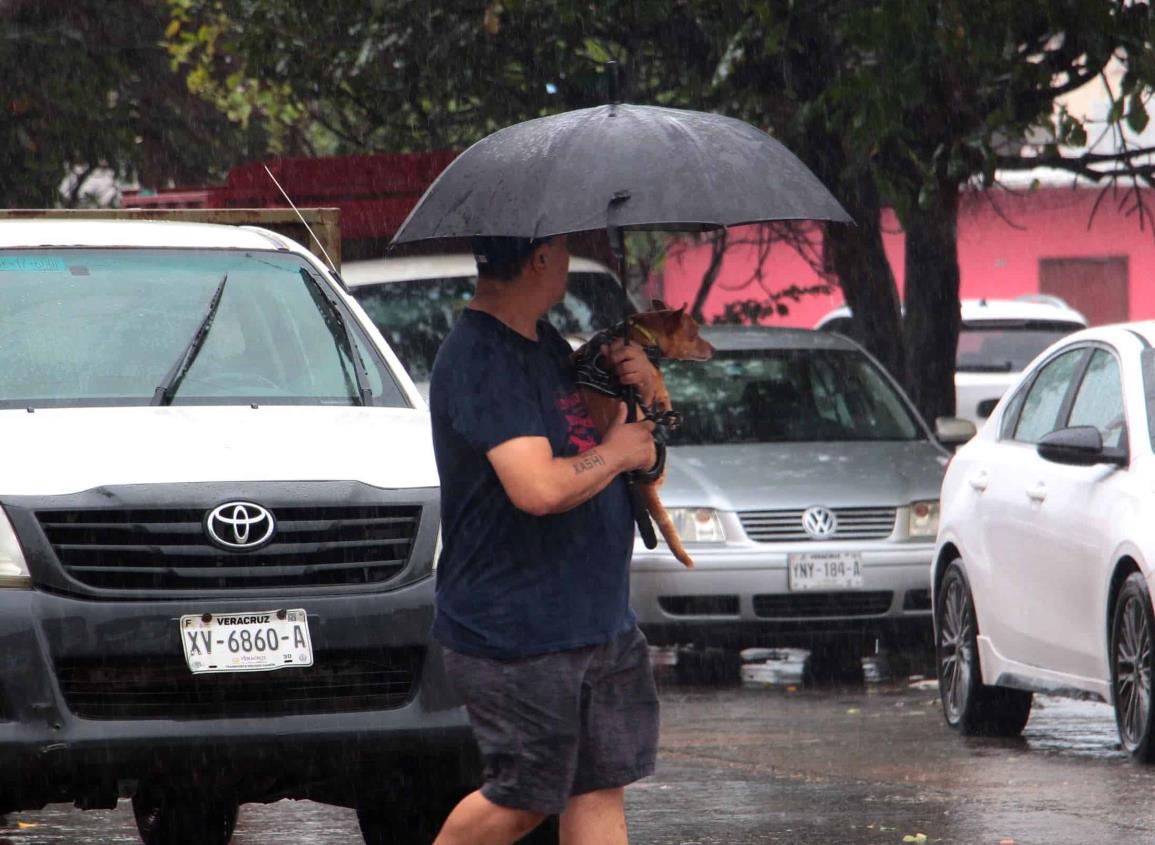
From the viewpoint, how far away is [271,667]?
6.20m

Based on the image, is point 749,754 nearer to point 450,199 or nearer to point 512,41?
point 450,199

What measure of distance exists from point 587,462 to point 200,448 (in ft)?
6.25

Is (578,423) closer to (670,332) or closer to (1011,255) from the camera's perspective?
(670,332)

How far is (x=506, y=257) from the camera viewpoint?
504 centimetres

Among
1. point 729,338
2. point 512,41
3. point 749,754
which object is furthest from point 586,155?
point 512,41

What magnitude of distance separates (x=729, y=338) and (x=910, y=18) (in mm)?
2544

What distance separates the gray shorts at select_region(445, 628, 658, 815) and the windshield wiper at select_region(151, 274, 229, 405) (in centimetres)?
234

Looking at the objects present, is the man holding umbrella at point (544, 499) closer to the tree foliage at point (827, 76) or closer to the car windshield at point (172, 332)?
the car windshield at point (172, 332)

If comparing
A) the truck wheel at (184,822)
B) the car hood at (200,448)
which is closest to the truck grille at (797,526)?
the truck wheel at (184,822)

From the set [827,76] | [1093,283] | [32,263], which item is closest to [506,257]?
[32,263]

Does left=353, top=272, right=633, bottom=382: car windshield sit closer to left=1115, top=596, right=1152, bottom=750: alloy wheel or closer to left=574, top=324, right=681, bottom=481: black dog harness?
left=1115, top=596, right=1152, bottom=750: alloy wheel

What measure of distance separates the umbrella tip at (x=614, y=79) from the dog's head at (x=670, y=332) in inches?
20.1

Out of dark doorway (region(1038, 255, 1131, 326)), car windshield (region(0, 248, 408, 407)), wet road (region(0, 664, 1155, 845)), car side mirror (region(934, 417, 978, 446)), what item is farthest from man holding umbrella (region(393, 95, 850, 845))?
dark doorway (region(1038, 255, 1131, 326))

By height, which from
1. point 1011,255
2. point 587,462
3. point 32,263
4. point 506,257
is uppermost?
point 506,257
